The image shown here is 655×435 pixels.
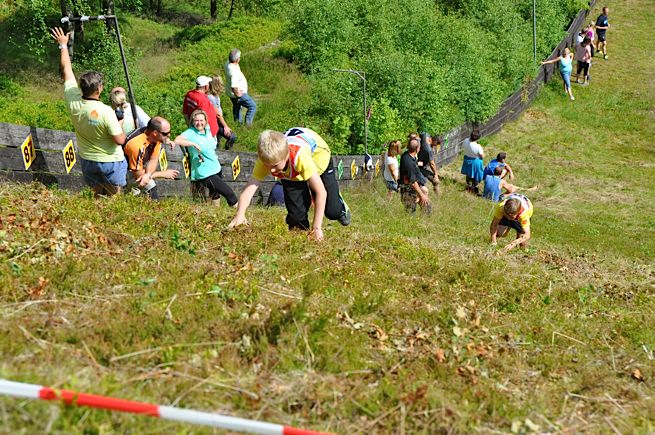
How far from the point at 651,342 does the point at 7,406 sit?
16.7ft

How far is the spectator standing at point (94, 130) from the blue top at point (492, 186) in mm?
10436

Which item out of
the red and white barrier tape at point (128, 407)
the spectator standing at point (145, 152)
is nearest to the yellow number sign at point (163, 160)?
the spectator standing at point (145, 152)

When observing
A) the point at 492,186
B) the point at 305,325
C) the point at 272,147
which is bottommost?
the point at 492,186

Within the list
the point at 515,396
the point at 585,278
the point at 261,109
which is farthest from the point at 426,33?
the point at 515,396

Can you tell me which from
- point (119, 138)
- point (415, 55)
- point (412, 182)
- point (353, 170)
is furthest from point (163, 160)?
point (415, 55)

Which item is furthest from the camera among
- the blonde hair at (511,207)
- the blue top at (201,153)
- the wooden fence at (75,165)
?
the blonde hair at (511,207)

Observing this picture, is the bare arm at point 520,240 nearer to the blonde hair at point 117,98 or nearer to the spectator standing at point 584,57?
the blonde hair at point 117,98

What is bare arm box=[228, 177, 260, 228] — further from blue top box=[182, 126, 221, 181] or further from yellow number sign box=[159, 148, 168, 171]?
yellow number sign box=[159, 148, 168, 171]

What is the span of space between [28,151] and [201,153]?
2137 mm

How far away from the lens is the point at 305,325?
497cm

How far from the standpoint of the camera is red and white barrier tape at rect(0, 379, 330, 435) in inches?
136

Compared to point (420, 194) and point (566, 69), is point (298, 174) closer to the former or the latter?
point (420, 194)

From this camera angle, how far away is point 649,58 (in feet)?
95.3

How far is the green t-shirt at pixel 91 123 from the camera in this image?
7641 mm
